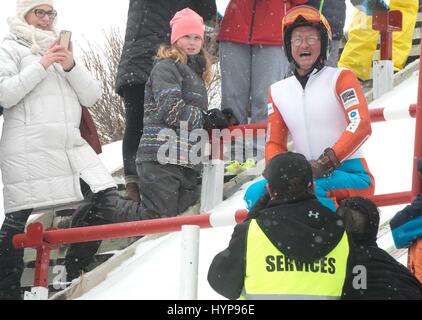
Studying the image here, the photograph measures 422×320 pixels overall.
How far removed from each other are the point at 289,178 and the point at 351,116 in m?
1.17

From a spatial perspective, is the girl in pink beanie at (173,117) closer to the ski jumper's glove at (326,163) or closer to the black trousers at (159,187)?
the black trousers at (159,187)

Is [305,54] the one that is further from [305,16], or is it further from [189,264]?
[189,264]

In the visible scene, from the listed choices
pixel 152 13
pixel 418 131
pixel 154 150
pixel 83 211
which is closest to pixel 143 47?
pixel 152 13

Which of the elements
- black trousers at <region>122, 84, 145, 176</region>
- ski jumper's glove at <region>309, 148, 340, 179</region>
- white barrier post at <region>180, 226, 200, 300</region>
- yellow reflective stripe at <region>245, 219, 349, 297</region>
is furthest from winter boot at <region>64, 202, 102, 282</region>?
yellow reflective stripe at <region>245, 219, 349, 297</region>

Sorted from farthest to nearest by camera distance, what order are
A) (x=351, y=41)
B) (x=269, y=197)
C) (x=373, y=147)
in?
(x=351, y=41)
(x=373, y=147)
(x=269, y=197)

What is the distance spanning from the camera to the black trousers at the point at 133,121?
696cm

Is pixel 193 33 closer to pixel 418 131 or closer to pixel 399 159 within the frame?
pixel 399 159

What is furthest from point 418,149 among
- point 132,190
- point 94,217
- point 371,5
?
point 371,5

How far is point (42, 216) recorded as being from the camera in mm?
7281

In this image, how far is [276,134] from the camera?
5242 millimetres

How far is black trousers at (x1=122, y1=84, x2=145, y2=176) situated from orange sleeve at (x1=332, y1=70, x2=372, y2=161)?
2.19 m

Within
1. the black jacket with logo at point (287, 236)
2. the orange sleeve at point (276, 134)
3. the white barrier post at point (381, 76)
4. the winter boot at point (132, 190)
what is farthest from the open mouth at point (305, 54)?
the white barrier post at point (381, 76)

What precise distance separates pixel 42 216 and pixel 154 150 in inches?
49.1

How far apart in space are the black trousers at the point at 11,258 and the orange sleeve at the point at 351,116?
2007 mm
